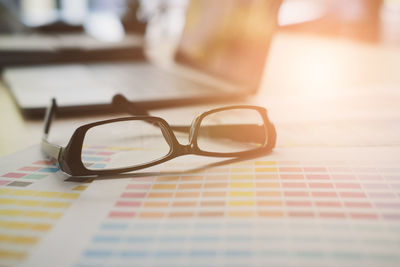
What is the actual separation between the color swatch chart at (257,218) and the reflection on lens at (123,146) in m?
0.05

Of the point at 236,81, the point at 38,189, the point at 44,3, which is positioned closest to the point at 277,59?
the point at 236,81

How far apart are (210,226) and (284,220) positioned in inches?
2.3

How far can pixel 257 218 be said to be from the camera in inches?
13.0

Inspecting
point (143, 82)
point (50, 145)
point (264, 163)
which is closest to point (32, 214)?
point (50, 145)

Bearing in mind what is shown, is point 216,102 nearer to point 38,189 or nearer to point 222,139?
point 222,139

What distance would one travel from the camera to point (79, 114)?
0.70 m

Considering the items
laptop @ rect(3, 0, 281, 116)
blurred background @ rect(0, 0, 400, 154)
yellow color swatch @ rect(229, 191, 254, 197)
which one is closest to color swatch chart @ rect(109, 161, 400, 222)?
yellow color swatch @ rect(229, 191, 254, 197)

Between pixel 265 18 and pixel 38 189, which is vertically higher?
pixel 265 18

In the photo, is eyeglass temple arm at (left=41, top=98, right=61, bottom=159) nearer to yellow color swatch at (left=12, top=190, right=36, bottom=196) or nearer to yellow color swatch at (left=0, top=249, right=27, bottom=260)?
yellow color swatch at (left=12, top=190, right=36, bottom=196)

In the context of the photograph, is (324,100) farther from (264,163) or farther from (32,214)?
(32,214)

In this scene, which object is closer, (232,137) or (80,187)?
(80,187)

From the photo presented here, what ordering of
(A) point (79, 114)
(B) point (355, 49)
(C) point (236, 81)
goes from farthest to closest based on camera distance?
1. (B) point (355, 49)
2. (C) point (236, 81)
3. (A) point (79, 114)

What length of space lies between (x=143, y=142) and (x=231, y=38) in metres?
0.39

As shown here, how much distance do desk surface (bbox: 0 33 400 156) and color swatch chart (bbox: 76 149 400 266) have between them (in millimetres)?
133
